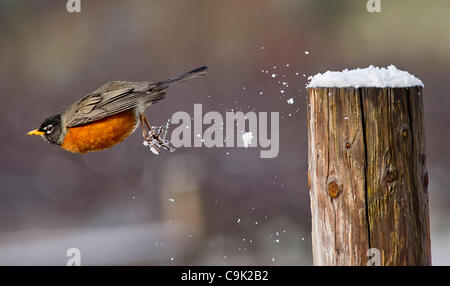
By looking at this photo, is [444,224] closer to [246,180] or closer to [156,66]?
[246,180]

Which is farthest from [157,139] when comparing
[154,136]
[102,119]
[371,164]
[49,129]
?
[371,164]

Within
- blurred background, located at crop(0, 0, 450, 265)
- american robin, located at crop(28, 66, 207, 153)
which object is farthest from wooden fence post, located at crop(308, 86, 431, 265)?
blurred background, located at crop(0, 0, 450, 265)

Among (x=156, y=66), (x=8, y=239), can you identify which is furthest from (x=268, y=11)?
(x=8, y=239)

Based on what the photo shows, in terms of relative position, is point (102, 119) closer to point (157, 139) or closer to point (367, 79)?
point (157, 139)

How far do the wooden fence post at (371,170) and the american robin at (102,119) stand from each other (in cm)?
78

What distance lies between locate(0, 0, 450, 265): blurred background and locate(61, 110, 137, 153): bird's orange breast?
3864mm

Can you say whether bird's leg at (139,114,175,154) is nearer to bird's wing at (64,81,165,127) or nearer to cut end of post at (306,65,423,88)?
bird's wing at (64,81,165,127)

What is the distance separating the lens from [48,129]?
128 inches

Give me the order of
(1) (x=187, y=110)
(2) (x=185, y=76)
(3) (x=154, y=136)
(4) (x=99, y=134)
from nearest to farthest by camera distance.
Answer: (2) (x=185, y=76) < (4) (x=99, y=134) < (3) (x=154, y=136) < (1) (x=187, y=110)

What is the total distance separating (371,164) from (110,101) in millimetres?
1429

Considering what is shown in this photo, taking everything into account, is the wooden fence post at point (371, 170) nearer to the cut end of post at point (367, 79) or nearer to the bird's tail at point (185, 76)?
the cut end of post at point (367, 79)

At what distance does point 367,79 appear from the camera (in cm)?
314

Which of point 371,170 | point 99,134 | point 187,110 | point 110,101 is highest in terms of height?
point 187,110
